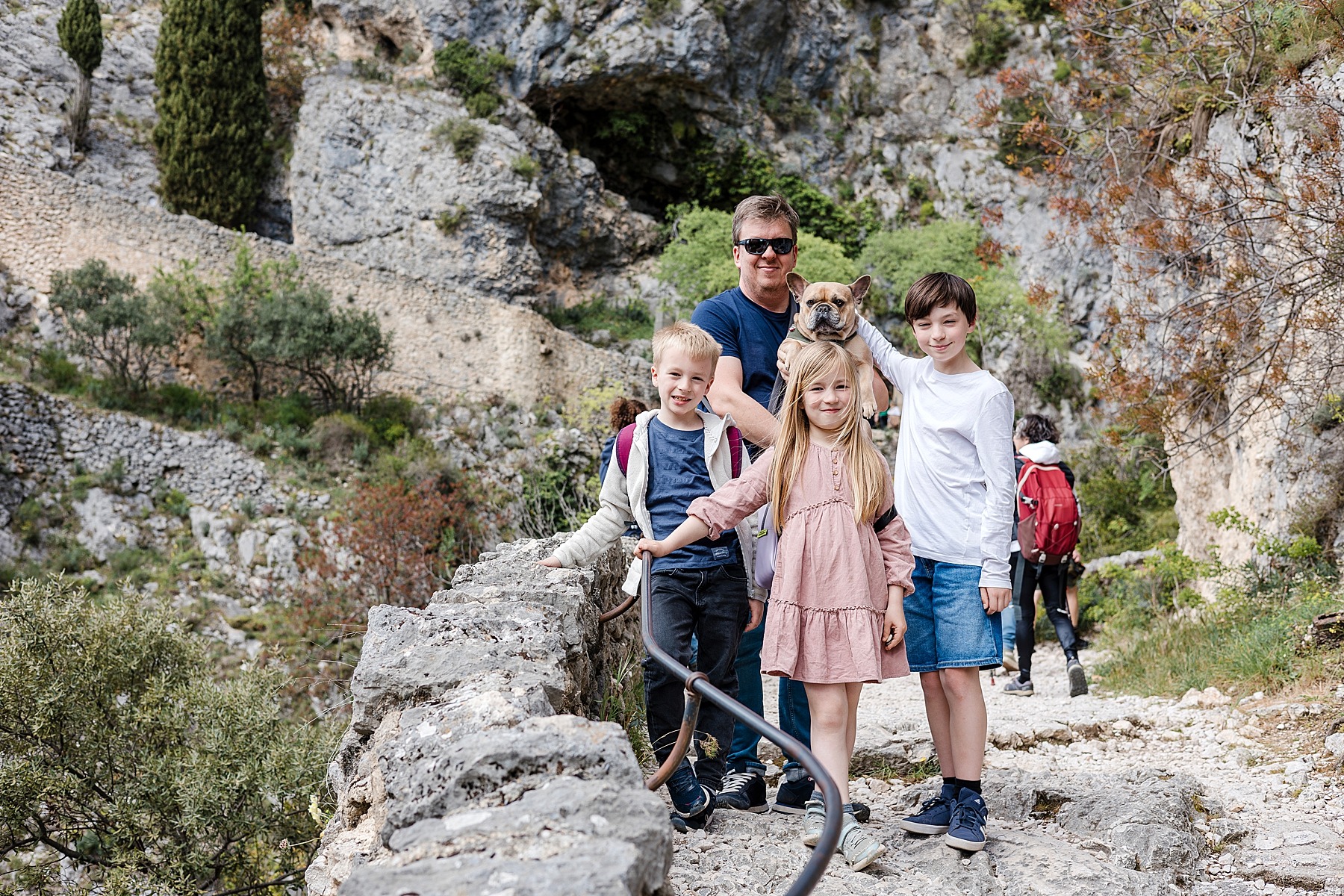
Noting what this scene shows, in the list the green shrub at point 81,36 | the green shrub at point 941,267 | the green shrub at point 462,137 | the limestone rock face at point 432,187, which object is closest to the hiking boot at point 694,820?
the limestone rock face at point 432,187

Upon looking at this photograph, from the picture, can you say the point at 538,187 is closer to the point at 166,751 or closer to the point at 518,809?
the point at 166,751

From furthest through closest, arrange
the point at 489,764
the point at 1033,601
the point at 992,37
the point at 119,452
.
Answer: the point at 992,37
the point at 119,452
the point at 1033,601
the point at 489,764

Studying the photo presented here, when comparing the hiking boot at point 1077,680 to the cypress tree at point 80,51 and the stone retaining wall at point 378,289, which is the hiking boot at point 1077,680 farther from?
the cypress tree at point 80,51

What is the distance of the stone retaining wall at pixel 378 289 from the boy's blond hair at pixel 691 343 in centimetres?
1671

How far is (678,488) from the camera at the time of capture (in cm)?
278

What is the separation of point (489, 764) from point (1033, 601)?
4.90m

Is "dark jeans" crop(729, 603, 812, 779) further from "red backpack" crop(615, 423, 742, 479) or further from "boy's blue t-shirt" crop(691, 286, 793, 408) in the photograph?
"boy's blue t-shirt" crop(691, 286, 793, 408)

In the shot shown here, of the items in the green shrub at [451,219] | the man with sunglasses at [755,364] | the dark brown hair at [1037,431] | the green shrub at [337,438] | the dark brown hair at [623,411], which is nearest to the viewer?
the man with sunglasses at [755,364]

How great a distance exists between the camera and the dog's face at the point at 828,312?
2711mm

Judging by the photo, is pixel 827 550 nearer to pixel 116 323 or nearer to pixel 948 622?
pixel 948 622

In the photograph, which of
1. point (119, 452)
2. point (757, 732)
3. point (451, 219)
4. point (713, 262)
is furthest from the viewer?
point (451, 219)

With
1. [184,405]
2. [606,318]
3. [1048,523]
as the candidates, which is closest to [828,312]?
[1048,523]

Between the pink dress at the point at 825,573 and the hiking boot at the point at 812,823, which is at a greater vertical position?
the pink dress at the point at 825,573

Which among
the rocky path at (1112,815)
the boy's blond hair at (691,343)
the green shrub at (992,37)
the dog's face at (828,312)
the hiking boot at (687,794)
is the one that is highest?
the green shrub at (992,37)
